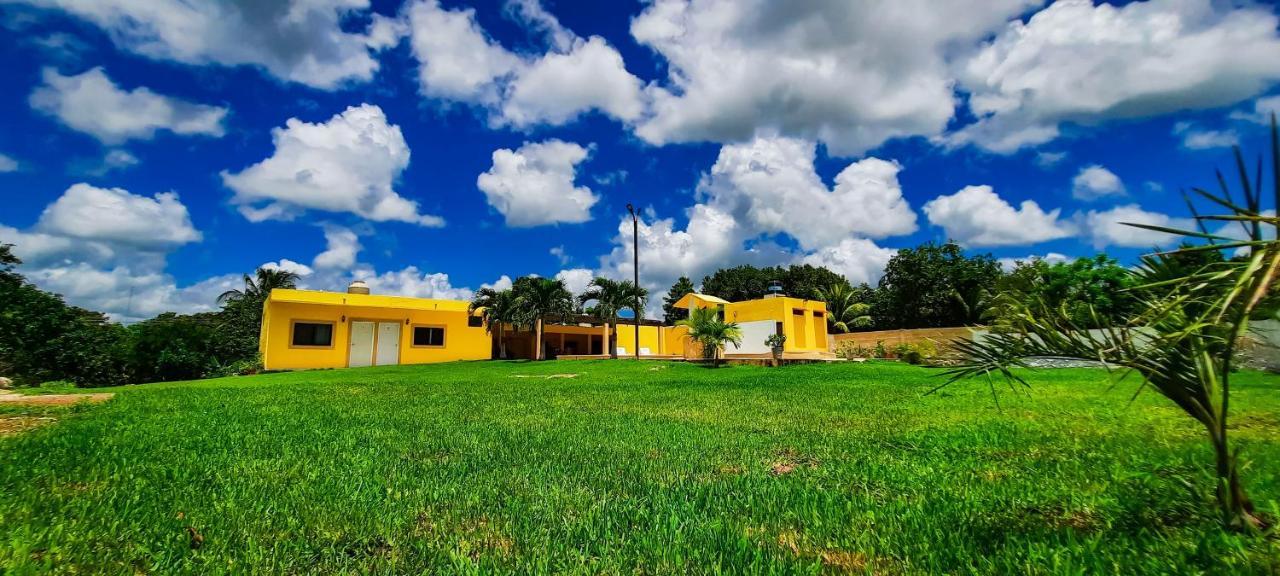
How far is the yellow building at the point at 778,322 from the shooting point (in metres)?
30.7

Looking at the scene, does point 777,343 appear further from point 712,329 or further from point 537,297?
point 537,297

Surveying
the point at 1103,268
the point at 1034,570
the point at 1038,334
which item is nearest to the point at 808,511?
the point at 1034,570

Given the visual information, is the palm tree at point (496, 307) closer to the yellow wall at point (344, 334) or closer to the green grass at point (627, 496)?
the yellow wall at point (344, 334)

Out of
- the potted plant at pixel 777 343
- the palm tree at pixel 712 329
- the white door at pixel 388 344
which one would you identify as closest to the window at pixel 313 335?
the white door at pixel 388 344

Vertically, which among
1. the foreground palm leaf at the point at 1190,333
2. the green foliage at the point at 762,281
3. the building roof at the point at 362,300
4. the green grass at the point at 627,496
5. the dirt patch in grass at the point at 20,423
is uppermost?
the green foliage at the point at 762,281

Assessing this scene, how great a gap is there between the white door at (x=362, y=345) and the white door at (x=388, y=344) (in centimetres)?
44

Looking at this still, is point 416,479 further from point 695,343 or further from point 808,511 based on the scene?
point 695,343

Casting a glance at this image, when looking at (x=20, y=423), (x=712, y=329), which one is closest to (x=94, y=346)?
(x=20, y=423)

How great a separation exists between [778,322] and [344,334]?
23.9 m

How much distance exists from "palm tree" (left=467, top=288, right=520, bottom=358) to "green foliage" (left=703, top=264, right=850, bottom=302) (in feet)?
98.7

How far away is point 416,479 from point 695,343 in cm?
3137

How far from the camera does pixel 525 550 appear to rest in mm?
2734

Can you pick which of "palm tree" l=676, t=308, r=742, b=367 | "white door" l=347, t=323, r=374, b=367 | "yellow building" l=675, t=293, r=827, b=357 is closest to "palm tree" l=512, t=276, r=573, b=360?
"white door" l=347, t=323, r=374, b=367

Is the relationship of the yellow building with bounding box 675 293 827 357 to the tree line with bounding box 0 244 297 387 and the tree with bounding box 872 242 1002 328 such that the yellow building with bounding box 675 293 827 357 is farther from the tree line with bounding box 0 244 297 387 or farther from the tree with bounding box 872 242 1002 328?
the tree line with bounding box 0 244 297 387
